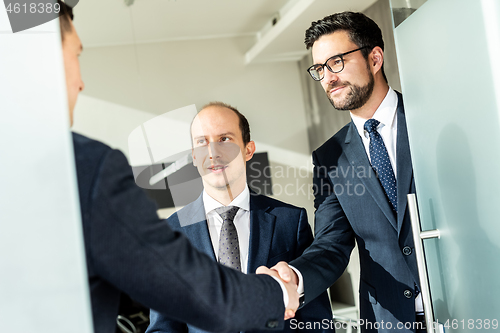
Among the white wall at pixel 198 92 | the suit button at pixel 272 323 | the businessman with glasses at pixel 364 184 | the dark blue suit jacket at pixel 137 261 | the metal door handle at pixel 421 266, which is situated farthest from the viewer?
the businessman with glasses at pixel 364 184

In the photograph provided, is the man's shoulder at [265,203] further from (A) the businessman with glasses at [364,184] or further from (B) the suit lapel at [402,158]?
(B) the suit lapel at [402,158]

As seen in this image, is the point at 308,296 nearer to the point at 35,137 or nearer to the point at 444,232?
the point at 444,232

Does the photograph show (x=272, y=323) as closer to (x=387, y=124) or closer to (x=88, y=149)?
(x=88, y=149)

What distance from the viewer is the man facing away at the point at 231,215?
3.80 ft

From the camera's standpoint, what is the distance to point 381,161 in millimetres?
1363

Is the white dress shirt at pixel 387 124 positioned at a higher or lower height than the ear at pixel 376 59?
lower

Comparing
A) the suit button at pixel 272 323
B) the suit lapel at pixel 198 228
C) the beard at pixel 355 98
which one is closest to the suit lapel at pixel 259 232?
the suit lapel at pixel 198 228

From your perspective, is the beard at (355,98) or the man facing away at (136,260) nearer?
the man facing away at (136,260)

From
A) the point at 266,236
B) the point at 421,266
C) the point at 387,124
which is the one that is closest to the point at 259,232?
the point at 266,236

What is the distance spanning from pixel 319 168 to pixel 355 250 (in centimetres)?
28

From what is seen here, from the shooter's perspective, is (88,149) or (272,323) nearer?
(88,149)

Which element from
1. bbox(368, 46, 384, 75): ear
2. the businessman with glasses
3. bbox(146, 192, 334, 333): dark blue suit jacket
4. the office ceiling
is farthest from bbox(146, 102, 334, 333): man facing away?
bbox(368, 46, 384, 75): ear

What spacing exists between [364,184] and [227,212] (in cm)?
44

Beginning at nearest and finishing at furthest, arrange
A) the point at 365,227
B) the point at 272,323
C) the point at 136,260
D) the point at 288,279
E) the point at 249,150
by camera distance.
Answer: the point at 136,260, the point at 272,323, the point at 288,279, the point at 249,150, the point at 365,227
